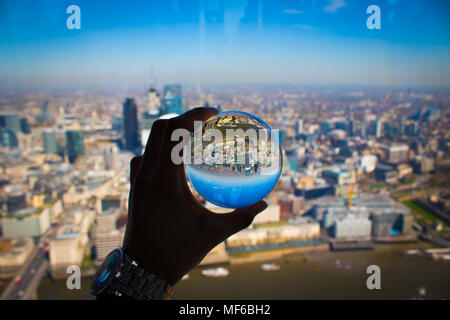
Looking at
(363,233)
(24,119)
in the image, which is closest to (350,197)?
(363,233)

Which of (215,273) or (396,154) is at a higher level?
(396,154)

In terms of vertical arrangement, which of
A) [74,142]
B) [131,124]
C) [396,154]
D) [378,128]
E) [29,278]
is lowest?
[29,278]

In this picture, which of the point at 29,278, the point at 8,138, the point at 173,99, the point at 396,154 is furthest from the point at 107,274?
the point at 8,138

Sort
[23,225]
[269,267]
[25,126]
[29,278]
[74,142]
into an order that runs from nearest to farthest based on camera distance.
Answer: [29,278]
[269,267]
[23,225]
[74,142]
[25,126]

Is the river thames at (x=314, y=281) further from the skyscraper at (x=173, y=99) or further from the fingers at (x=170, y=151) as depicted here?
the skyscraper at (x=173, y=99)

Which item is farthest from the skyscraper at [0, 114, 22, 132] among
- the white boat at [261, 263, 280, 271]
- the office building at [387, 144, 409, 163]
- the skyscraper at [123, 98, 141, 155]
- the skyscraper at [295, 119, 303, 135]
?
the office building at [387, 144, 409, 163]

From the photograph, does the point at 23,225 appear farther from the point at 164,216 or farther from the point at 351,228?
the point at 164,216

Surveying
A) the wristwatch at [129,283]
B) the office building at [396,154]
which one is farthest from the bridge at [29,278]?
the office building at [396,154]
